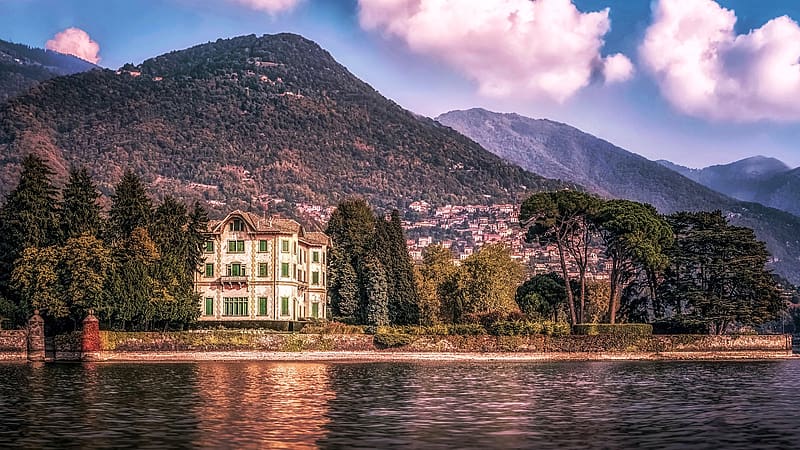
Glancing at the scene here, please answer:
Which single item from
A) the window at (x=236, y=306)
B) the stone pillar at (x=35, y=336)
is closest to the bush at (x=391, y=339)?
the window at (x=236, y=306)

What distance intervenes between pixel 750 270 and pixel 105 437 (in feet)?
222

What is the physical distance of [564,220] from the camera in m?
87.9

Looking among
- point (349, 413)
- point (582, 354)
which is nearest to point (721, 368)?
point (582, 354)

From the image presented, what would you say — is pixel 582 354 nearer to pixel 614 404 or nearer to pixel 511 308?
pixel 511 308

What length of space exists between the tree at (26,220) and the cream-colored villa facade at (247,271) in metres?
16.4

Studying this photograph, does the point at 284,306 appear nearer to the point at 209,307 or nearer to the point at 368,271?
the point at 209,307

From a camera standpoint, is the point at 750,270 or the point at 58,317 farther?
the point at 750,270

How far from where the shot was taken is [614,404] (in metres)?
38.9

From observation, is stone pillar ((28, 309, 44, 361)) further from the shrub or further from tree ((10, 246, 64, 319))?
the shrub

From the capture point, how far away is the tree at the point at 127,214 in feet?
259

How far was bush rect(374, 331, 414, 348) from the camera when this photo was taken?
7812 centimetres

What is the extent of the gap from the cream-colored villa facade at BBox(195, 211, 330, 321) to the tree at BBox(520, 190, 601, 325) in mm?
20949

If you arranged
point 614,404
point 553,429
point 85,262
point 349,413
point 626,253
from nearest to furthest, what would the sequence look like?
point 553,429 < point 349,413 < point 614,404 < point 85,262 < point 626,253

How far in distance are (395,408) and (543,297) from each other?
57889 mm
